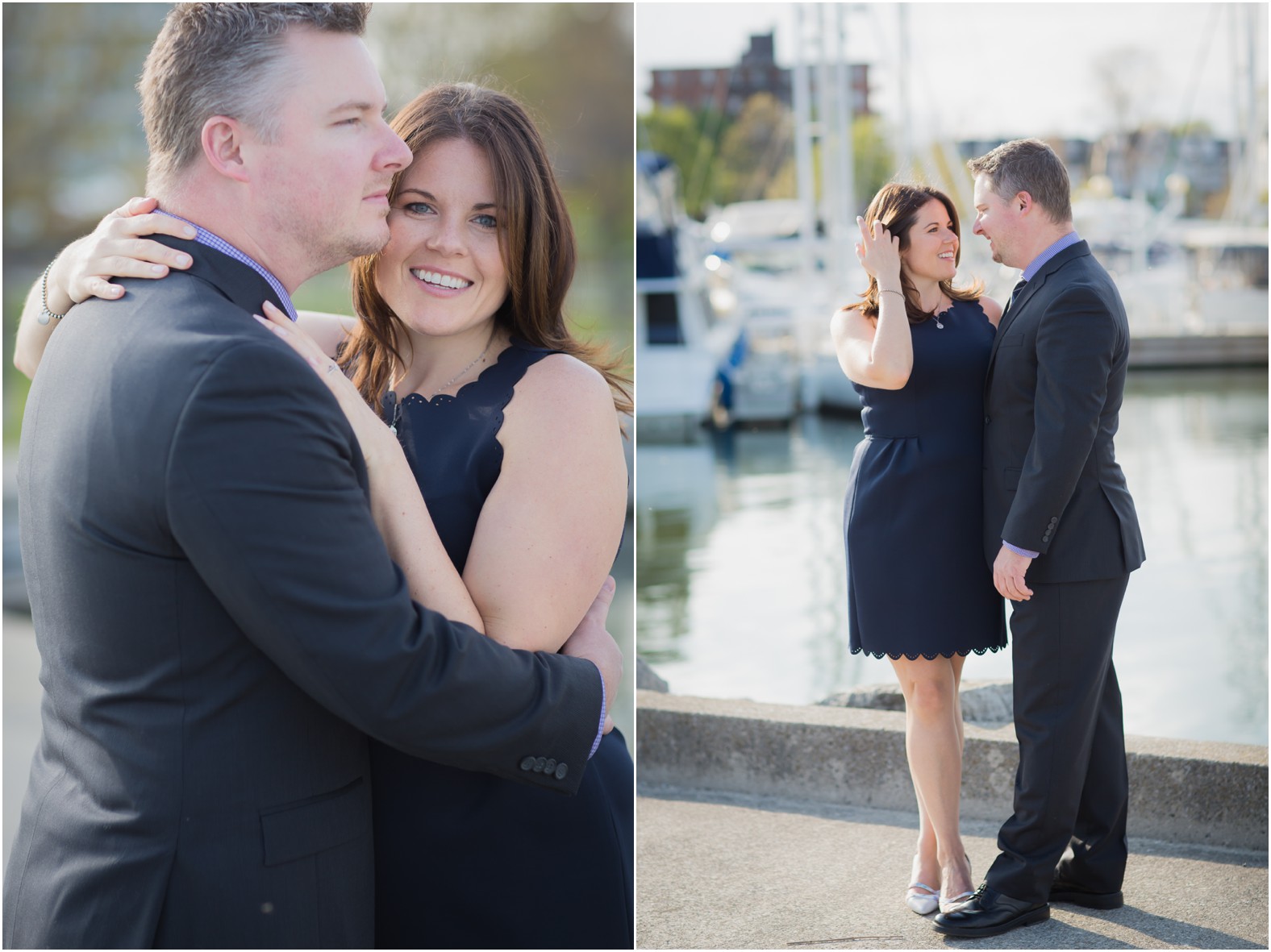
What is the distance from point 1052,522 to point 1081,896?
98cm

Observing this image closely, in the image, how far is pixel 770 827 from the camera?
3.80 metres

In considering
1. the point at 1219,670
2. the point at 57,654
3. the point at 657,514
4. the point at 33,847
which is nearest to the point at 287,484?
the point at 57,654

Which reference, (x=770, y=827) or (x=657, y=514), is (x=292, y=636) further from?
(x=657, y=514)

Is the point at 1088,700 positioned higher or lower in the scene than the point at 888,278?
lower

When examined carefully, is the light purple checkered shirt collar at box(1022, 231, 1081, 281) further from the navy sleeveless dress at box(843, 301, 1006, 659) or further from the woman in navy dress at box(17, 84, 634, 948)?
the woman in navy dress at box(17, 84, 634, 948)

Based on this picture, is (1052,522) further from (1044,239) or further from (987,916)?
(987,916)

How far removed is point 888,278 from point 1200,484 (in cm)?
906

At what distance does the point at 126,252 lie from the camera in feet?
5.43

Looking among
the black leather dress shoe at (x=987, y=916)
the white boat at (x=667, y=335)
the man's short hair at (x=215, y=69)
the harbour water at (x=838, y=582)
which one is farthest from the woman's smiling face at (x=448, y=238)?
the white boat at (x=667, y=335)

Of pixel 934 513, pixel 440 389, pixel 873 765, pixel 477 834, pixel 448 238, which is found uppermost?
pixel 448 238

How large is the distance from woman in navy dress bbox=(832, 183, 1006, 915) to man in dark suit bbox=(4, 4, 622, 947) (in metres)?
1.57

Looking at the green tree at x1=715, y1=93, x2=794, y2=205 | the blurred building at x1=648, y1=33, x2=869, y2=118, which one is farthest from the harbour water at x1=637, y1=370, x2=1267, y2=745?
the green tree at x1=715, y1=93, x2=794, y2=205

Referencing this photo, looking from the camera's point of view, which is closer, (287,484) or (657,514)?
(287,484)

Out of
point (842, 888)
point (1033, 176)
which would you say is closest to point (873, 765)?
point (842, 888)
